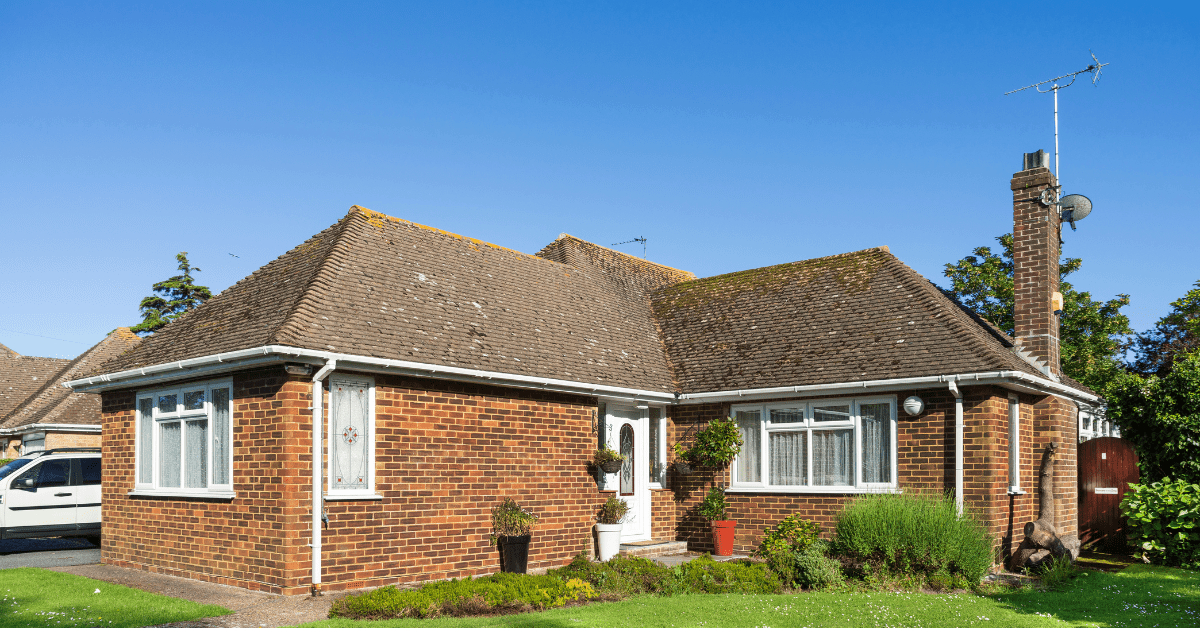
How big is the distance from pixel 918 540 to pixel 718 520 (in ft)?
13.7

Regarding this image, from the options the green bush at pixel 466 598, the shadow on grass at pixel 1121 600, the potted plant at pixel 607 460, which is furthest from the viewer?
the potted plant at pixel 607 460

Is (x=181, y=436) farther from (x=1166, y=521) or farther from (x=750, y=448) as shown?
(x=1166, y=521)

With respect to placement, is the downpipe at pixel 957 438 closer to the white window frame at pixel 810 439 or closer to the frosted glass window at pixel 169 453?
the white window frame at pixel 810 439

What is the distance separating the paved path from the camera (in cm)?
915

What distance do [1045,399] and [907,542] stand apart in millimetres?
5067

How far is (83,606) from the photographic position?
31.9 feet

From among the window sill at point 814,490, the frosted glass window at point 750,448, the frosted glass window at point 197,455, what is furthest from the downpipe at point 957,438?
the frosted glass window at point 197,455

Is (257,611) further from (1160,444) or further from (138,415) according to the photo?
(1160,444)

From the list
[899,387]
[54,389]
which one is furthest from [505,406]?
[54,389]

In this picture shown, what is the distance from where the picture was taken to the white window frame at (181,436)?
1152cm

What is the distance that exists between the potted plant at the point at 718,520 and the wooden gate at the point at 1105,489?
21.2ft

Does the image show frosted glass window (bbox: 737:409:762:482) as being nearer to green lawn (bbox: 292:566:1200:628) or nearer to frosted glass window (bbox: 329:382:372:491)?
green lawn (bbox: 292:566:1200:628)

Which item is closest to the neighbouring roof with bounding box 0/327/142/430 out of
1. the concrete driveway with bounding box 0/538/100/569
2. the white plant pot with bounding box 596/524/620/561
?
the concrete driveway with bounding box 0/538/100/569

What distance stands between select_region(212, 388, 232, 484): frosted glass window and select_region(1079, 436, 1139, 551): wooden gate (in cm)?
1400
